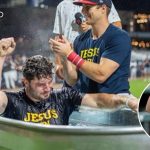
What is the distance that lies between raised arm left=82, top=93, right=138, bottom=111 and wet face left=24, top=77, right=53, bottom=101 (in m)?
0.09

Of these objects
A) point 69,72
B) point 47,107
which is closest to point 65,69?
point 69,72

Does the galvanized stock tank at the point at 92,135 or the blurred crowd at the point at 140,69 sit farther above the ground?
the blurred crowd at the point at 140,69

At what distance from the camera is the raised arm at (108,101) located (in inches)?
59.9

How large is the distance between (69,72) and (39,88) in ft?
0.28

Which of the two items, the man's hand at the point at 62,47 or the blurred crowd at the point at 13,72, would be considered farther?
the blurred crowd at the point at 13,72

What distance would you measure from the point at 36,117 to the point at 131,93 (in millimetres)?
249

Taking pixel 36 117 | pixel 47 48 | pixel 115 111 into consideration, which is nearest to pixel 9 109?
pixel 36 117

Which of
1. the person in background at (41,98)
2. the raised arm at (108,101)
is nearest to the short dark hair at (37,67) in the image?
the person in background at (41,98)

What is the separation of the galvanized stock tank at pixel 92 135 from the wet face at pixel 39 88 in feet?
0.28

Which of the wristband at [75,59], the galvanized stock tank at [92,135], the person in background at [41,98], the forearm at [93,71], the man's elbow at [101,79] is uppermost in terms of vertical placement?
the wristband at [75,59]

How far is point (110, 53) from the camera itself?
5.03ft

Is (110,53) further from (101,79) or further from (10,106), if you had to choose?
(10,106)

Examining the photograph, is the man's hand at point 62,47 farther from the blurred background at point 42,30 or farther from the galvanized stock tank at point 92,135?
the galvanized stock tank at point 92,135

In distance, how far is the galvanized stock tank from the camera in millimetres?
1473
